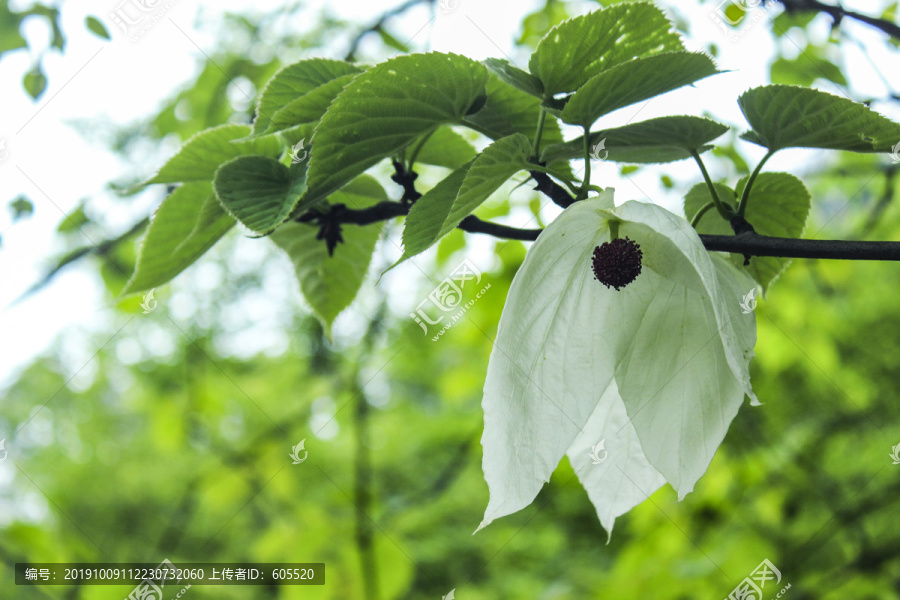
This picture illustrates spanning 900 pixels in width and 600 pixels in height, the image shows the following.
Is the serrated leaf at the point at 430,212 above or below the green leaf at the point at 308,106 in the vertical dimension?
below

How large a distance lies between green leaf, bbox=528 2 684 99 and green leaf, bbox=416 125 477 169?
119 mm

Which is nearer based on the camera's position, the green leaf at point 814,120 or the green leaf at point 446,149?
the green leaf at point 814,120

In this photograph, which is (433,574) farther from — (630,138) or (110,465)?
(630,138)

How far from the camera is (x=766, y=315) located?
5.28 ft

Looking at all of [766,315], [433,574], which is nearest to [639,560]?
[766,315]

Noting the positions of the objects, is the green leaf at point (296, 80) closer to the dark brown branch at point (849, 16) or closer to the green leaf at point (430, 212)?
the green leaf at point (430, 212)

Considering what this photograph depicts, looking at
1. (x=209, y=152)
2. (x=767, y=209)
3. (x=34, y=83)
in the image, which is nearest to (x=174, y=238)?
(x=209, y=152)

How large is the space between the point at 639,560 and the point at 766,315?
2.27ft

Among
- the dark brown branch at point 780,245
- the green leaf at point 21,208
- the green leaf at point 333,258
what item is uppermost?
the dark brown branch at point 780,245

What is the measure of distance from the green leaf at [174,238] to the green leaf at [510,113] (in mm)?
168

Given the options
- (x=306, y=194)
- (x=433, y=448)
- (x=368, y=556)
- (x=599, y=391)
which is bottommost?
(x=433, y=448)

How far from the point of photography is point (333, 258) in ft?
1.61

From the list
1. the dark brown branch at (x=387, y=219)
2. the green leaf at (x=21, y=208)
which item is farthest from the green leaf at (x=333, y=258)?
the green leaf at (x=21, y=208)

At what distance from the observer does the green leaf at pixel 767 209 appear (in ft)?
1.33
